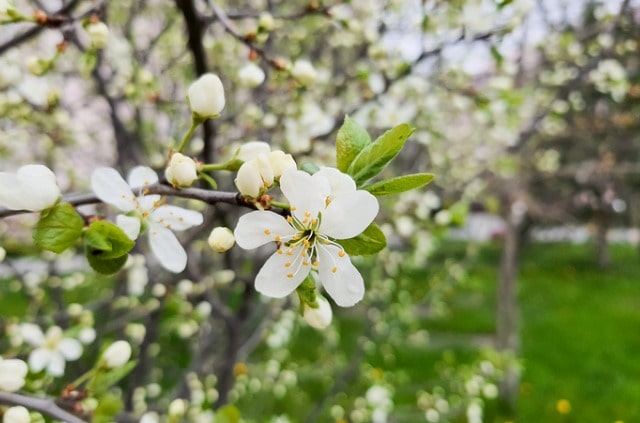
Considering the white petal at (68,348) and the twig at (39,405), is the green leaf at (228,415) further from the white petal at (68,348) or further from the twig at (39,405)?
the white petal at (68,348)

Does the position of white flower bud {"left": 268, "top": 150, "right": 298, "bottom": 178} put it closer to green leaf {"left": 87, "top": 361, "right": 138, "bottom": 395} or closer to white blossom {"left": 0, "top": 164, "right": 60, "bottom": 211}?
white blossom {"left": 0, "top": 164, "right": 60, "bottom": 211}

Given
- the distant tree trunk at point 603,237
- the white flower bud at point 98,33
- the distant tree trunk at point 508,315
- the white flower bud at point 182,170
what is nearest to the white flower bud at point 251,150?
the white flower bud at point 182,170

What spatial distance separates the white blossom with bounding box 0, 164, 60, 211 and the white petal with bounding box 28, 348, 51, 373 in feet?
2.28

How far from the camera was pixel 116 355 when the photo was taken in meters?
0.97

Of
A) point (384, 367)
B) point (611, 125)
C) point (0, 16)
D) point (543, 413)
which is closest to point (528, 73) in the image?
point (611, 125)

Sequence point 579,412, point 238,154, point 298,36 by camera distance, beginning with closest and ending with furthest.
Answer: point 238,154 → point 298,36 → point 579,412

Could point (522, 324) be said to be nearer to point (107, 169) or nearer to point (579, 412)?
point (579, 412)

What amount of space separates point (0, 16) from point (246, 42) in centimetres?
46

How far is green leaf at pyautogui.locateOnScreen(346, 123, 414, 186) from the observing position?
2.20ft

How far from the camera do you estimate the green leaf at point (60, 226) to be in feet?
2.25

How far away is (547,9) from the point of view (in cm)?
372

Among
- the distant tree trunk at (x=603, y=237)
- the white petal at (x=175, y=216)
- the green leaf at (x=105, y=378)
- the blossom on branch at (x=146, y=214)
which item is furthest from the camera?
the distant tree trunk at (x=603, y=237)

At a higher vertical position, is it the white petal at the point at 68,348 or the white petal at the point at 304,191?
the white petal at the point at 304,191

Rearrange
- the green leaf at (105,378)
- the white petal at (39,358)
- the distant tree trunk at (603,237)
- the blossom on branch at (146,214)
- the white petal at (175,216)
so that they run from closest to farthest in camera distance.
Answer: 1. the blossom on branch at (146,214)
2. the white petal at (175,216)
3. the green leaf at (105,378)
4. the white petal at (39,358)
5. the distant tree trunk at (603,237)
